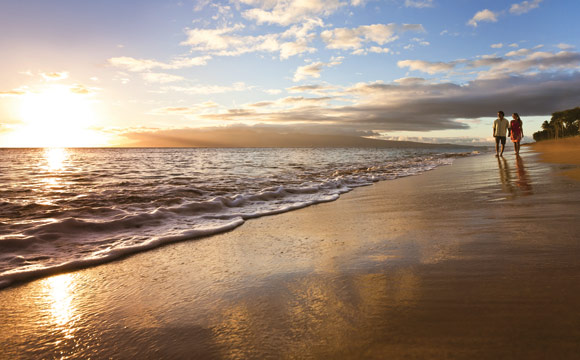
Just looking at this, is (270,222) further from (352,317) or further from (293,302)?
(352,317)

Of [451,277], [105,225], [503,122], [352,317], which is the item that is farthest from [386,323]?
[503,122]

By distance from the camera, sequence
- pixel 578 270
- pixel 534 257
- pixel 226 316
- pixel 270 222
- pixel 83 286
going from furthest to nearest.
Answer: pixel 270 222 → pixel 83 286 → pixel 534 257 → pixel 578 270 → pixel 226 316

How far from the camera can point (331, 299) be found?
1986mm

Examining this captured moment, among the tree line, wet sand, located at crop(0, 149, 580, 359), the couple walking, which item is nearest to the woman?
the couple walking

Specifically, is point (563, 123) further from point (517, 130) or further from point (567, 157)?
point (567, 157)

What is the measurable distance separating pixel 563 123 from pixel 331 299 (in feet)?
240

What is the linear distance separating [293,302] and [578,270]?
5.58ft

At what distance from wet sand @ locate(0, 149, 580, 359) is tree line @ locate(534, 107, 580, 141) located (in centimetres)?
6913

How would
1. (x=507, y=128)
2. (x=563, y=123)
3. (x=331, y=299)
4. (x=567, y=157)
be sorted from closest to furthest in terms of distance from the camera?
(x=331, y=299)
(x=567, y=157)
(x=507, y=128)
(x=563, y=123)

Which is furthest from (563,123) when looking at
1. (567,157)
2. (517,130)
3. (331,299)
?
(331,299)

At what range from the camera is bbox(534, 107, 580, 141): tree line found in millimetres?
56578

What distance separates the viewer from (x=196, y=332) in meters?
1.74

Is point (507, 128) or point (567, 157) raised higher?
point (507, 128)

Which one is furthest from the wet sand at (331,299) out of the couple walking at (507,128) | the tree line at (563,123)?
the tree line at (563,123)
